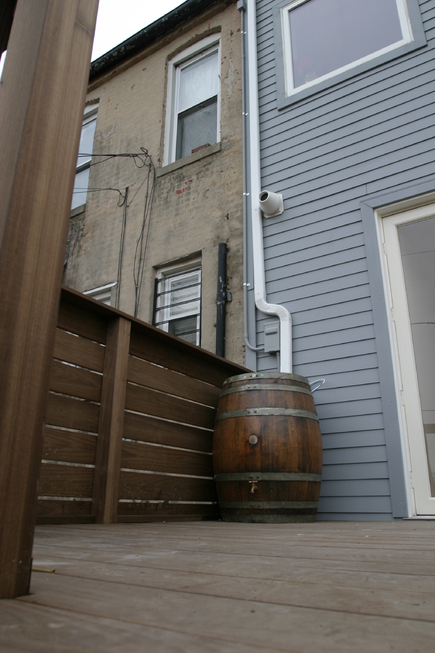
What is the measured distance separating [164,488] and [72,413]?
0.82 meters

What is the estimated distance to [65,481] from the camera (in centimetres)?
261

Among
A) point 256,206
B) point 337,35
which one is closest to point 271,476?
point 256,206

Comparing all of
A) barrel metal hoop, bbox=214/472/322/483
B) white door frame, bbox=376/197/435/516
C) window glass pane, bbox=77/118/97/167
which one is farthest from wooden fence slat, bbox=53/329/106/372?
window glass pane, bbox=77/118/97/167

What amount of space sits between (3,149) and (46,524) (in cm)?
200

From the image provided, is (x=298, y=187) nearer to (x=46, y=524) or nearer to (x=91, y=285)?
(x=91, y=285)

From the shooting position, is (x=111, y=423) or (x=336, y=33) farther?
(x=336, y=33)

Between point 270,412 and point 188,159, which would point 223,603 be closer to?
point 270,412

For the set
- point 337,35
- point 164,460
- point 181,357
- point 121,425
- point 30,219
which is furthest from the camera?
point 337,35

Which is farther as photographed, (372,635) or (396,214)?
(396,214)

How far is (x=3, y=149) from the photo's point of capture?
95cm

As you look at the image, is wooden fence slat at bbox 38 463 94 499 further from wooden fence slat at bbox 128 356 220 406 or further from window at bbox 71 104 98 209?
window at bbox 71 104 98 209

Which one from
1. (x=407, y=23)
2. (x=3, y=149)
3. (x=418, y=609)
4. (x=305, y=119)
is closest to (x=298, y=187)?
(x=305, y=119)

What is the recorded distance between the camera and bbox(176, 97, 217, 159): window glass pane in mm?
5969

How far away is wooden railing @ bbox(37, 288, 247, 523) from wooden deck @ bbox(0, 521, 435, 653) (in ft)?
4.14
